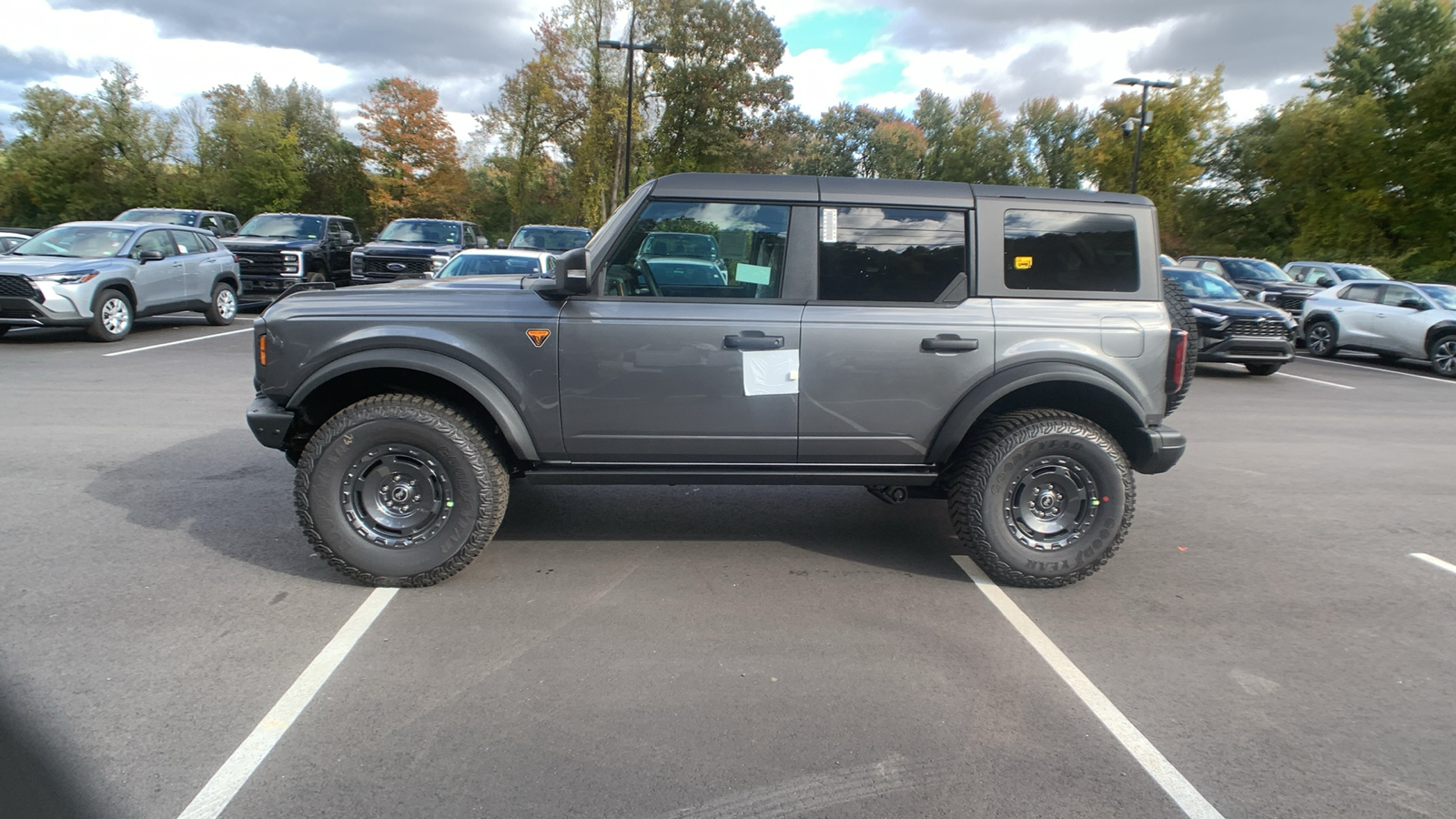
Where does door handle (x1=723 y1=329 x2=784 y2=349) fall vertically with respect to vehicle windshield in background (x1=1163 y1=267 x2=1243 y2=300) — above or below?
below

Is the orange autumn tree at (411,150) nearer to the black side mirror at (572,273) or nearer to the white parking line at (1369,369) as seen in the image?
the white parking line at (1369,369)

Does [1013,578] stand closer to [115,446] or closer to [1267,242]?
[115,446]

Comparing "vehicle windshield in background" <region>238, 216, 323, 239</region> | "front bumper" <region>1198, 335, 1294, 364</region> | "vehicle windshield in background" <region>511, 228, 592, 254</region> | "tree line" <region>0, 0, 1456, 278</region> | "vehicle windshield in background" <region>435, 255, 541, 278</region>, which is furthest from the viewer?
"tree line" <region>0, 0, 1456, 278</region>

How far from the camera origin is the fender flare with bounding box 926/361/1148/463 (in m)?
4.38

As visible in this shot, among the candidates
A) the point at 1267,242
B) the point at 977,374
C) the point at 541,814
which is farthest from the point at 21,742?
the point at 1267,242

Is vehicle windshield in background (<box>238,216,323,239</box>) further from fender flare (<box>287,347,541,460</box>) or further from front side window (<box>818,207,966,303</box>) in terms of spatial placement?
front side window (<box>818,207,966,303</box>)

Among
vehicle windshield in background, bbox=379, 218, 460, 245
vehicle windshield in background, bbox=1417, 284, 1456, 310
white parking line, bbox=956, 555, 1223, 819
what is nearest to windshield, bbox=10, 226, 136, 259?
vehicle windshield in background, bbox=379, 218, 460, 245

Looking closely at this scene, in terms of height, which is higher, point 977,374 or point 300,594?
point 977,374

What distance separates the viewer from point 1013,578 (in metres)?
4.54

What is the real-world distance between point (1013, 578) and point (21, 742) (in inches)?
162

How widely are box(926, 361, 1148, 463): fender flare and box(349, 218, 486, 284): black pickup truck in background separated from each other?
13.7m

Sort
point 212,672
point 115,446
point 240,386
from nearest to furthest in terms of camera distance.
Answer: point 212,672
point 115,446
point 240,386

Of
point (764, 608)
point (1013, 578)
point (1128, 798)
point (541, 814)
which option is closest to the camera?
point (541, 814)

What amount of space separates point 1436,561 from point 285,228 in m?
20.3
